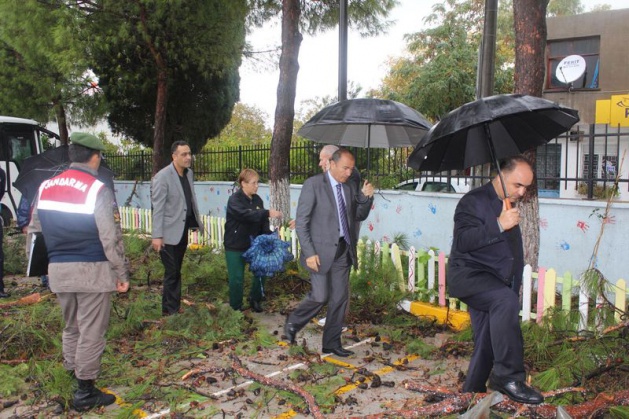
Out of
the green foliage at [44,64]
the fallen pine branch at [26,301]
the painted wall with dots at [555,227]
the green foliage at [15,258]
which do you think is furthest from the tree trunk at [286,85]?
the green foliage at [44,64]

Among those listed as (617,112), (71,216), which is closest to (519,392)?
(71,216)

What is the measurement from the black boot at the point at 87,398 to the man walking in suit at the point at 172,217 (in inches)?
82.7

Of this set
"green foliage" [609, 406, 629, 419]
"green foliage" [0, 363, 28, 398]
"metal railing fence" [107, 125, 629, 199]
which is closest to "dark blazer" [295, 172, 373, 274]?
"green foliage" [609, 406, 629, 419]

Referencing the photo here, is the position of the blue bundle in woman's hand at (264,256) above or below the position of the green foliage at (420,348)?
above

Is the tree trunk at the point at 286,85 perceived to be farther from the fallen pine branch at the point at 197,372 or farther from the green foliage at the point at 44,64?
the green foliage at the point at 44,64

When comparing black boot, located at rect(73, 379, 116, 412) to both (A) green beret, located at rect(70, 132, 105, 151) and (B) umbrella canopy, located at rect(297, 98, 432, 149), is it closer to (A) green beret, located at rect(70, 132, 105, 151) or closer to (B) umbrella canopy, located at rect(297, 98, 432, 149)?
(A) green beret, located at rect(70, 132, 105, 151)

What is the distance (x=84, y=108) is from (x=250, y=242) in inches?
580

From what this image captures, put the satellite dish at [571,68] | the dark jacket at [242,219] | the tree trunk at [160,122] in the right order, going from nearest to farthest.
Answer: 1. the dark jacket at [242,219]
2. the tree trunk at [160,122]
3. the satellite dish at [571,68]

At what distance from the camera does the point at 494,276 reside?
3.47 m

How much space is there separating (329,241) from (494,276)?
5.87 ft

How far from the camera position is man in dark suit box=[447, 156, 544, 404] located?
3.34 metres

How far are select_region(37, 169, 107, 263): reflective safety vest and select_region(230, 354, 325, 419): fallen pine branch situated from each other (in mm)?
1416

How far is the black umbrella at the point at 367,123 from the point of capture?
5.37m

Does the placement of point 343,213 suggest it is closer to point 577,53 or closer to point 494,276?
point 494,276
